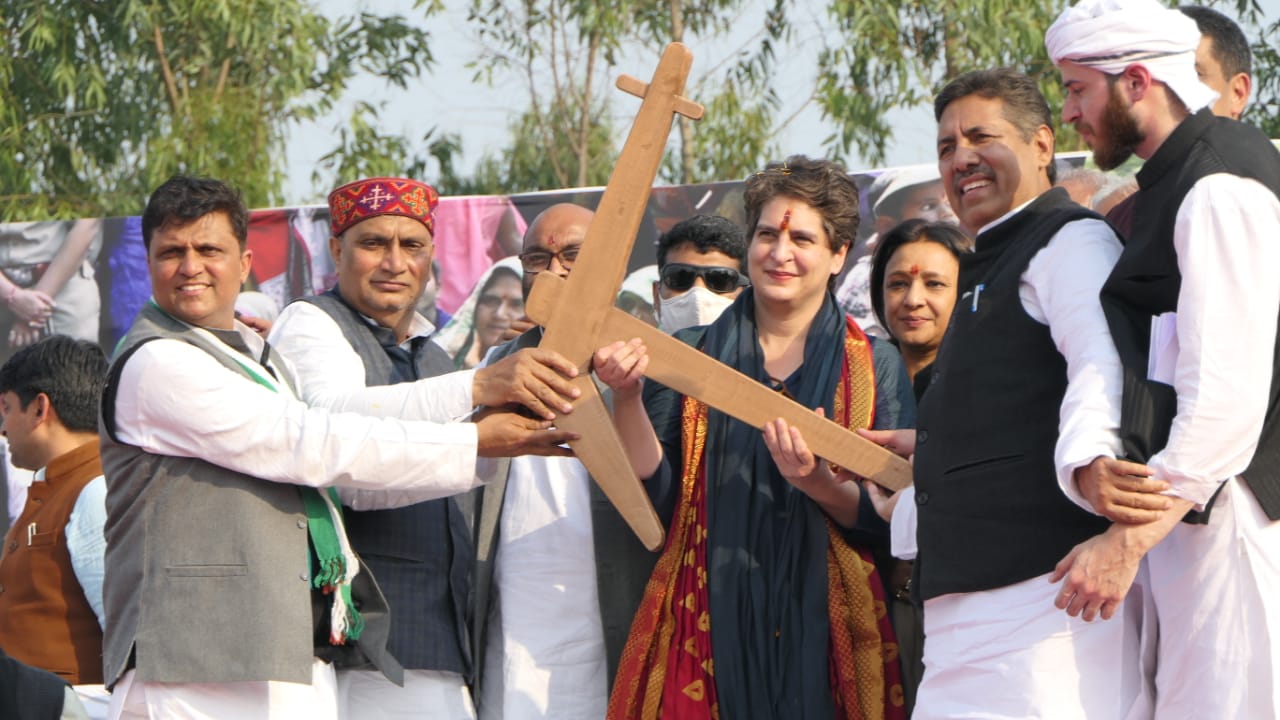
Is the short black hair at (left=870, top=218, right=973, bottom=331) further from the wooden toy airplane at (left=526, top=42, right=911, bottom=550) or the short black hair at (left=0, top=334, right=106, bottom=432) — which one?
the short black hair at (left=0, top=334, right=106, bottom=432)

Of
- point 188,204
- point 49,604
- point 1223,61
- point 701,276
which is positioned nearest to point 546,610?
point 701,276

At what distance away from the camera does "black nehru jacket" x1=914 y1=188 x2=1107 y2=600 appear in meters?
3.14

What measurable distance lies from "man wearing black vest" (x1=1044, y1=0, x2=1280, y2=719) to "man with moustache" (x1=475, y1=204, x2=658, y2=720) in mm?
1540

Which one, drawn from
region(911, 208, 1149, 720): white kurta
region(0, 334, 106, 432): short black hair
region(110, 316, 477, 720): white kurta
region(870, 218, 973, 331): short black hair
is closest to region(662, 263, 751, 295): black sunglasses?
region(870, 218, 973, 331): short black hair

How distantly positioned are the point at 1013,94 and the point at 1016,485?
907 mm

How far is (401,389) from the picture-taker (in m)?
3.93

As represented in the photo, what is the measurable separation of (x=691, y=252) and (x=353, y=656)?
1.67 m

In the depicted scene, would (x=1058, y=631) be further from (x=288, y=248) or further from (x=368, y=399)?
(x=288, y=248)

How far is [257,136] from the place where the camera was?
12.2 metres

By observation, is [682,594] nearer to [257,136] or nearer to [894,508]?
[894,508]

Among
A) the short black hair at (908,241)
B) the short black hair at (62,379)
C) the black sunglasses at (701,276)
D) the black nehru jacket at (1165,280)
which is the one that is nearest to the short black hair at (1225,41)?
the short black hair at (908,241)

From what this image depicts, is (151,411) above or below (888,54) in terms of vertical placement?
below

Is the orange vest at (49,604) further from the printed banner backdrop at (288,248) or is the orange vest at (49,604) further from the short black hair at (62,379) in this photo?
the printed banner backdrop at (288,248)

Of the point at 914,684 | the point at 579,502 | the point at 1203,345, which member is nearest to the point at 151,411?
the point at 579,502
